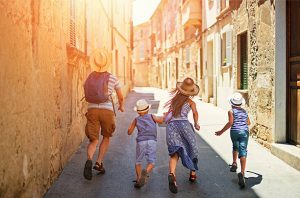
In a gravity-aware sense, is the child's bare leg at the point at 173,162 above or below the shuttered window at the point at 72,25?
below

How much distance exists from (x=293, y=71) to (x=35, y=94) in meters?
4.24

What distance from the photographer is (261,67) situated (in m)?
7.38

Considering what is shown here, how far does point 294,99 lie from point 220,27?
8.87 meters

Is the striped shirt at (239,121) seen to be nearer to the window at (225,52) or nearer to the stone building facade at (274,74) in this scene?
the stone building facade at (274,74)

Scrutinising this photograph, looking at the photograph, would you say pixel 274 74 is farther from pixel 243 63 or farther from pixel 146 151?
pixel 243 63

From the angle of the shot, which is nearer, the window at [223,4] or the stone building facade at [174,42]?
the window at [223,4]

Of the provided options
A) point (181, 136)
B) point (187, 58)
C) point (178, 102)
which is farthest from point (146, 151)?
point (187, 58)

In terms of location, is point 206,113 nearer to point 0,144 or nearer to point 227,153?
point 227,153

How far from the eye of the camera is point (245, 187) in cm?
480

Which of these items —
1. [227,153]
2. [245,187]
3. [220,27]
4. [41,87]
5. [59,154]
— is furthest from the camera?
[220,27]

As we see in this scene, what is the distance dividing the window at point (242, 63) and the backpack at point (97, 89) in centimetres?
618

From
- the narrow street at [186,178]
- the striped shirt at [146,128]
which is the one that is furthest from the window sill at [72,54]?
the striped shirt at [146,128]

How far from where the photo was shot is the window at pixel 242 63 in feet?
34.8

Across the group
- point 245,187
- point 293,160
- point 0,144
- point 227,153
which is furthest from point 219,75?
point 0,144
